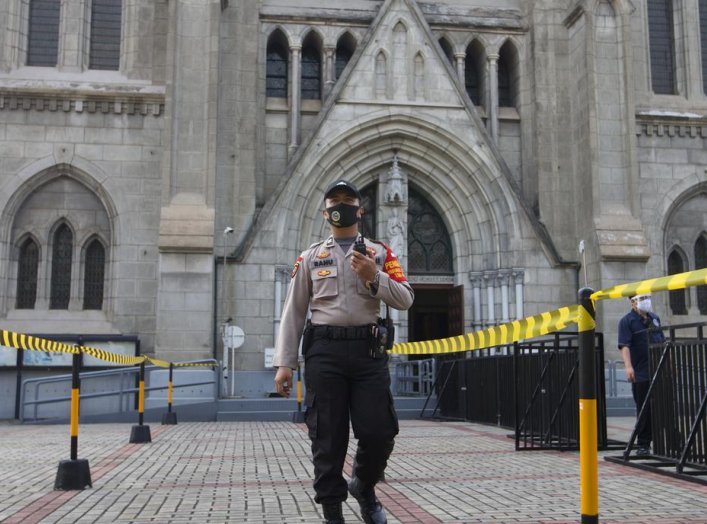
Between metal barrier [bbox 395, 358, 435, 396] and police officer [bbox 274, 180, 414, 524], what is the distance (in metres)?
13.6

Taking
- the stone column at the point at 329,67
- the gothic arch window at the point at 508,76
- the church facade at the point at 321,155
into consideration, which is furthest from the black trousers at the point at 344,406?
the gothic arch window at the point at 508,76

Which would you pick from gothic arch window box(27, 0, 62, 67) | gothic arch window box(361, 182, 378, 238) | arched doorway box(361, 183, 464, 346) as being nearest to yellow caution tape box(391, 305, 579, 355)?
arched doorway box(361, 183, 464, 346)

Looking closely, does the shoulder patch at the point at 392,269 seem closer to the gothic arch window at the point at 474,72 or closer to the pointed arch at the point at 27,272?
the pointed arch at the point at 27,272

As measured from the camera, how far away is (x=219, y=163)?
72.7 ft

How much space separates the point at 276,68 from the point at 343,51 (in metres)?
2.00

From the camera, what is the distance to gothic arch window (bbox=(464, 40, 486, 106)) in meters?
24.6

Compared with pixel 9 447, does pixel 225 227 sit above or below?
above

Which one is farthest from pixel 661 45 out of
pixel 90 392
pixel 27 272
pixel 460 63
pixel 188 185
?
pixel 27 272

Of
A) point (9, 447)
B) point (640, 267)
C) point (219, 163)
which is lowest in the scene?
point (9, 447)

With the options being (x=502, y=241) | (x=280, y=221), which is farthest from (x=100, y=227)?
(x=502, y=241)

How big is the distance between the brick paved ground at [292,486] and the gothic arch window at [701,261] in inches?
551

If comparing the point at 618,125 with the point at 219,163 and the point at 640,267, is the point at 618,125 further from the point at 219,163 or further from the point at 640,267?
the point at 219,163

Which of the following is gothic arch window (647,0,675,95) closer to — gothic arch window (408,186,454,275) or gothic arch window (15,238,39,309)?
gothic arch window (408,186,454,275)

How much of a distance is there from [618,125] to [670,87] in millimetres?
3472
